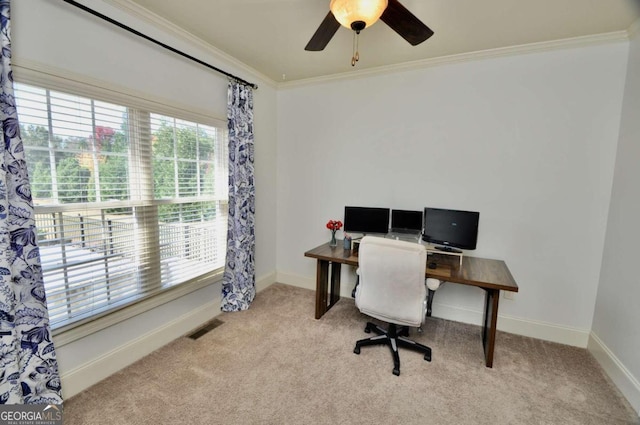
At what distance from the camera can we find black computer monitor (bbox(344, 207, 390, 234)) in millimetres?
2956

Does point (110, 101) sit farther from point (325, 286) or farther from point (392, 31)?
point (325, 286)

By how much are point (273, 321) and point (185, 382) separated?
38.7 inches

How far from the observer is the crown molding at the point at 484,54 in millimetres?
2234

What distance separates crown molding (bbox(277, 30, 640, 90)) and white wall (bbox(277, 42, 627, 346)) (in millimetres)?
46

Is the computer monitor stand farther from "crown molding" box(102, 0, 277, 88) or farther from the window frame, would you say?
"crown molding" box(102, 0, 277, 88)

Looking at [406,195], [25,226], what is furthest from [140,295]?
[406,195]

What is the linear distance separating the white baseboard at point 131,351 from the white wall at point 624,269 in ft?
11.1

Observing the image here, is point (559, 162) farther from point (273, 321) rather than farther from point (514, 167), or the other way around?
point (273, 321)

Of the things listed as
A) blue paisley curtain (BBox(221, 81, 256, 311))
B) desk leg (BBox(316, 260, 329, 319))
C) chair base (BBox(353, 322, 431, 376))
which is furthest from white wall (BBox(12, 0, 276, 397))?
chair base (BBox(353, 322, 431, 376))

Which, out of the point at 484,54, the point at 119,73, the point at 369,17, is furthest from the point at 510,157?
the point at 119,73

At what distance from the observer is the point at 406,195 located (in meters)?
3.04

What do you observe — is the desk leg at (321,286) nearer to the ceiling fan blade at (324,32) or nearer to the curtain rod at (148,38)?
the ceiling fan blade at (324,32)

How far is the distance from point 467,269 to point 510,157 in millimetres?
1154

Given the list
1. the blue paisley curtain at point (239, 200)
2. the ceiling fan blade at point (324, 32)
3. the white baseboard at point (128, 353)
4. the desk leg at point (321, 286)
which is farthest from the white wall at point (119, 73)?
the ceiling fan blade at point (324, 32)
